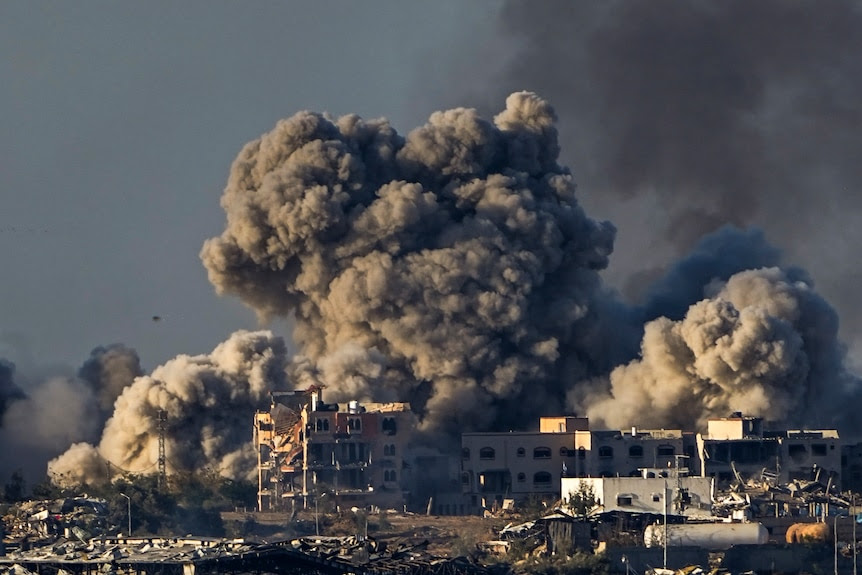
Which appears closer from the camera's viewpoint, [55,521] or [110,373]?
[55,521]

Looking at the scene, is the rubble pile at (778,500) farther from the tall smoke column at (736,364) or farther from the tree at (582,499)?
the tall smoke column at (736,364)

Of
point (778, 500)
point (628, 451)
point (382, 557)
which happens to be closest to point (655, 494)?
point (778, 500)

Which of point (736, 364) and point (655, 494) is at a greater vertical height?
point (736, 364)

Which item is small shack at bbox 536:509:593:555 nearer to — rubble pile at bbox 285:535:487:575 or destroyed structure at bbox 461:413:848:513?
rubble pile at bbox 285:535:487:575

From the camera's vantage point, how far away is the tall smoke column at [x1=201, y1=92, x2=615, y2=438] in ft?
419

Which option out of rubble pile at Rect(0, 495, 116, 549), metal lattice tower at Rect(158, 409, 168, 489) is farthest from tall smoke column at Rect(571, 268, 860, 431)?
rubble pile at Rect(0, 495, 116, 549)

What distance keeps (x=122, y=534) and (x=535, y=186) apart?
98.2 ft

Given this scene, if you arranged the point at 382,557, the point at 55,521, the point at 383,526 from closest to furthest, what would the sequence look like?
the point at 382,557
the point at 55,521
the point at 383,526

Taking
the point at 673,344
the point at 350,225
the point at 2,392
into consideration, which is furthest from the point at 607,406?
the point at 2,392

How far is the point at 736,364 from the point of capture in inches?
4938

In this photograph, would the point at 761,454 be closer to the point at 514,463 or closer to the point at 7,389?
the point at 514,463

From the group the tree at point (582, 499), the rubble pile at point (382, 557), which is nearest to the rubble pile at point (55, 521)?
the rubble pile at point (382, 557)

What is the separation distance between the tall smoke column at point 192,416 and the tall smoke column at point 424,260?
2.47 m

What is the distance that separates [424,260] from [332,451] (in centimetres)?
1038
